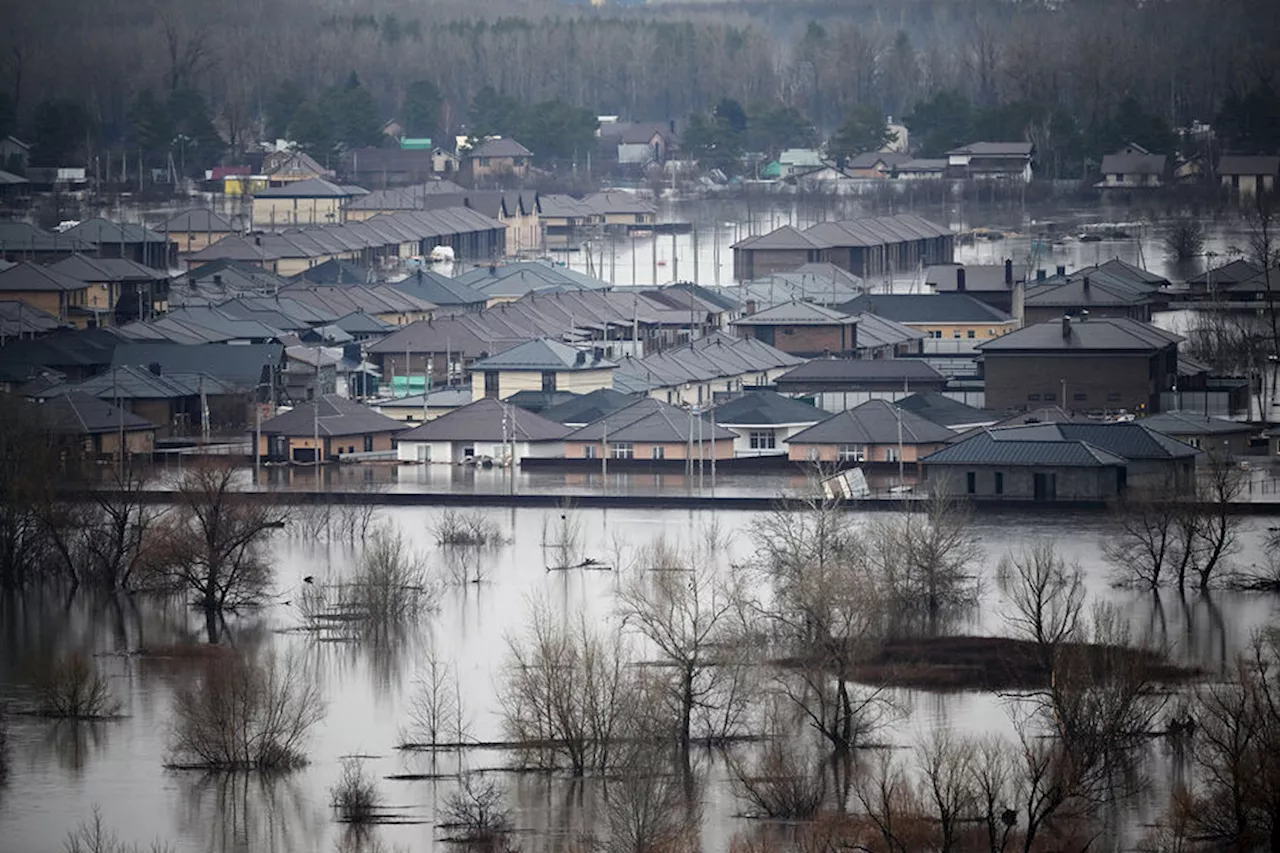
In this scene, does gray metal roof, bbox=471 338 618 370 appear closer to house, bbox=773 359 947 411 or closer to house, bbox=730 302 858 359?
house, bbox=773 359 947 411

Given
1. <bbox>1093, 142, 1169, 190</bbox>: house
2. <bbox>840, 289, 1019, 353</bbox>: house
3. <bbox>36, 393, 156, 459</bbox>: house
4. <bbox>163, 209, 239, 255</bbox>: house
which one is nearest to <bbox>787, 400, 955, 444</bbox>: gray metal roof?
<bbox>36, 393, 156, 459</bbox>: house

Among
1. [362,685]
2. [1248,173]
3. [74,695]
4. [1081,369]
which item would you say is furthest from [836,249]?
[74,695]

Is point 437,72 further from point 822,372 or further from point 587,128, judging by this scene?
point 822,372

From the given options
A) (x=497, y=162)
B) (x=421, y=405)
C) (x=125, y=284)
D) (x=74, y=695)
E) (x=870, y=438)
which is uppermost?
(x=497, y=162)

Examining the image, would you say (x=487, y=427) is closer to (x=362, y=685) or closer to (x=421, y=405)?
(x=421, y=405)

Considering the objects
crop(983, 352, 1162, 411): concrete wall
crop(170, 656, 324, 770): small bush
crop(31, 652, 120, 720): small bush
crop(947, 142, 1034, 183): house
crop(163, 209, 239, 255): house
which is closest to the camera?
crop(170, 656, 324, 770): small bush

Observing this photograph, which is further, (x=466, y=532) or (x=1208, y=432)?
(x=1208, y=432)

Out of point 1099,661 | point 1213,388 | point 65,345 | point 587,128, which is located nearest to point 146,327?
point 65,345
